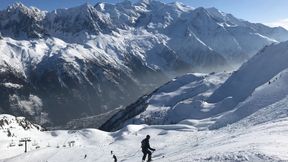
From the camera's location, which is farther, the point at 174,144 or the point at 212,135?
the point at 174,144

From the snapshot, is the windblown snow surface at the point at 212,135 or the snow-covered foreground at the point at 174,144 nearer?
the snow-covered foreground at the point at 174,144

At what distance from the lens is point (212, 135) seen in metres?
48.4

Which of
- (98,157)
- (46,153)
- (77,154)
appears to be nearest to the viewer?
(98,157)

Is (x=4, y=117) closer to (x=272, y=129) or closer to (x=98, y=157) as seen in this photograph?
(x=98, y=157)

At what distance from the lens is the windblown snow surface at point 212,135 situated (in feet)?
93.6

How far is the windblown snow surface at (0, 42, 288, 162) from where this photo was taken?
2853 cm

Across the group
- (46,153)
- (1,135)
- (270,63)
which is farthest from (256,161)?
(270,63)

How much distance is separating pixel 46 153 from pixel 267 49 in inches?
4526

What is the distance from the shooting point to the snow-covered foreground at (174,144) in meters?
26.5

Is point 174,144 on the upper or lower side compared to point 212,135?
lower

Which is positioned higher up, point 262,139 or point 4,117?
point 4,117

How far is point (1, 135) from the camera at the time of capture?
9256 cm

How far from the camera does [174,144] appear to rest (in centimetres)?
5131

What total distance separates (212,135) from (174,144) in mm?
4750
